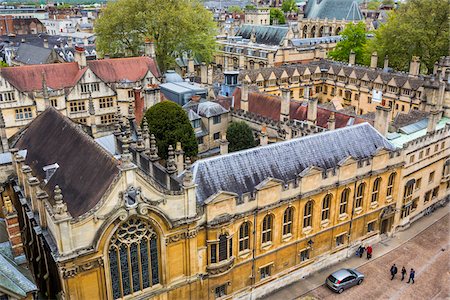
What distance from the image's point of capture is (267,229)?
24438 mm

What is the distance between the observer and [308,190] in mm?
25141

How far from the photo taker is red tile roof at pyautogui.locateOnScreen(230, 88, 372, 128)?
124ft

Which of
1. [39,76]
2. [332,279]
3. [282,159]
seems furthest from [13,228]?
[39,76]

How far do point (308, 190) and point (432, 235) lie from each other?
1349 centimetres

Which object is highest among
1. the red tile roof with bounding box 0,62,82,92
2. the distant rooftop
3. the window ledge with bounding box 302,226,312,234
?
the red tile roof with bounding box 0,62,82,92

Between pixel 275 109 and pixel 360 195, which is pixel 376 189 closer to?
pixel 360 195

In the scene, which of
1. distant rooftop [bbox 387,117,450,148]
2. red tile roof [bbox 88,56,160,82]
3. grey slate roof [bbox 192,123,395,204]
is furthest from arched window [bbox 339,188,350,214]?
red tile roof [bbox 88,56,160,82]

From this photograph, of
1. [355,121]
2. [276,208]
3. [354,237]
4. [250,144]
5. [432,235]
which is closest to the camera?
[276,208]

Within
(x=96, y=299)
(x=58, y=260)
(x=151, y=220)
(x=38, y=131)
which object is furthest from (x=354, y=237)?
(x=38, y=131)

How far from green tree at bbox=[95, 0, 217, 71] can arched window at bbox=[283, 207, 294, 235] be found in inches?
1479

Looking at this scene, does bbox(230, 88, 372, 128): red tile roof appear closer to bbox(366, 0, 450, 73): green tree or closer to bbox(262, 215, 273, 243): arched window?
bbox(262, 215, 273, 243): arched window

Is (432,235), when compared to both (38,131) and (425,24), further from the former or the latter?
(425,24)

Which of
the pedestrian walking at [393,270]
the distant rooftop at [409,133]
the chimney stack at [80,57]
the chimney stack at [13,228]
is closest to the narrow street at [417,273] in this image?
the pedestrian walking at [393,270]

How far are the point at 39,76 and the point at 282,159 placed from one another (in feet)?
97.1
